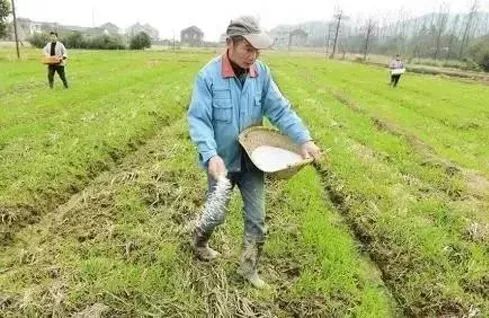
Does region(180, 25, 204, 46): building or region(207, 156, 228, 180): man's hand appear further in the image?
region(180, 25, 204, 46): building

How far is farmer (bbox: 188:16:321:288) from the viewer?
3932 millimetres

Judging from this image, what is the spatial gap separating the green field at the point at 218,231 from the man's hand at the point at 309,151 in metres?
1.26

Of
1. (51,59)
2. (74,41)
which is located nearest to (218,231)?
(51,59)

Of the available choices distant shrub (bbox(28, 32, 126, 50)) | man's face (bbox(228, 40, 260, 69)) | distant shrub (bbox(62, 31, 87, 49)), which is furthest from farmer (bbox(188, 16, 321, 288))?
distant shrub (bbox(62, 31, 87, 49))

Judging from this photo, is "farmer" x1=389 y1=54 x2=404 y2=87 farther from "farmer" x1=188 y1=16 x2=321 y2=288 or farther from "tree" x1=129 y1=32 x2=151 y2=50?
"tree" x1=129 y1=32 x2=151 y2=50

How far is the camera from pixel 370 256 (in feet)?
19.7

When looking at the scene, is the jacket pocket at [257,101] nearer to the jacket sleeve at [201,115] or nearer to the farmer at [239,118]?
the farmer at [239,118]

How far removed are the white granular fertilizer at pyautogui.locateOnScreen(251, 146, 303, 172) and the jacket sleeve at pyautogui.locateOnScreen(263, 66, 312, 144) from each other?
0.14 metres

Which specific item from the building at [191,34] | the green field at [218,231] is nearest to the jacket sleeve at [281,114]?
the green field at [218,231]

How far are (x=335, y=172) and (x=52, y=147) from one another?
4.76m

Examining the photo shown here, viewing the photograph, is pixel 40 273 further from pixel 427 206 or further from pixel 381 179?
pixel 381 179

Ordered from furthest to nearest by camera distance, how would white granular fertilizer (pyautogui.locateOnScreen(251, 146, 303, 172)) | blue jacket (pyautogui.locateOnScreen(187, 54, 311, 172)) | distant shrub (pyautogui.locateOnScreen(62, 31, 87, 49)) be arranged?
distant shrub (pyautogui.locateOnScreen(62, 31, 87, 49))
white granular fertilizer (pyautogui.locateOnScreen(251, 146, 303, 172))
blue jacket (pyautogui.locateOnScreen(187, 54, 311, 172))

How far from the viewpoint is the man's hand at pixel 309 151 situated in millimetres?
4422

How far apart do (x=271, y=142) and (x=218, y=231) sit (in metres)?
1.55
